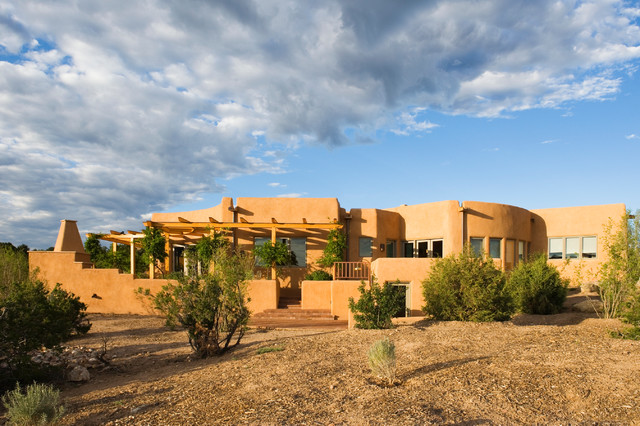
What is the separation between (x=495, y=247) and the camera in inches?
820

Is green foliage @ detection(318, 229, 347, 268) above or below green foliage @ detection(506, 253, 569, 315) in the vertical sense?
above

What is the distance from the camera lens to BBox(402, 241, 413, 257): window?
72.5 ft

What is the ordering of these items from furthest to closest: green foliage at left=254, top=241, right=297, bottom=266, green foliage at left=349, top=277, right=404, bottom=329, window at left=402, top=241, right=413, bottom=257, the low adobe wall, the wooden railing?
window at left=402, top=241, right=413, bottom=257, green foliage at left=254, top=241, right=297, bottom=266, the low adobe wall, the wooden railing, green foliage at left=349, top=277, right=404, bottom=329

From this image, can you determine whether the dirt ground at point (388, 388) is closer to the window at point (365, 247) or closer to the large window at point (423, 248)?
the large window at point (423, 248)

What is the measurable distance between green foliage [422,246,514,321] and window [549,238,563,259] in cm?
1156

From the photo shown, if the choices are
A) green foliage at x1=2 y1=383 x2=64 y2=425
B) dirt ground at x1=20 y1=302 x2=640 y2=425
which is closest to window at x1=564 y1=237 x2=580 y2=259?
dirt ground at x1=20 y1=302 x2=640 y2=425

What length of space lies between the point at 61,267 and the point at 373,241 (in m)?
13.2

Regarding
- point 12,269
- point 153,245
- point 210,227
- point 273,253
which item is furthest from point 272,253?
point 12,269

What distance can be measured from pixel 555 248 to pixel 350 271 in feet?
35.7

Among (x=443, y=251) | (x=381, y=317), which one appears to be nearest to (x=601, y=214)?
(x=443, y=251)

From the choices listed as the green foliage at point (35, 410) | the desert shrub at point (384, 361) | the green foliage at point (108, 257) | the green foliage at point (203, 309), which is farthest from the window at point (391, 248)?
the green foliage at point (35, 410)

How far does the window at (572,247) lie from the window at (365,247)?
9495mm

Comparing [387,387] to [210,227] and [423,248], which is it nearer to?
[210,227]

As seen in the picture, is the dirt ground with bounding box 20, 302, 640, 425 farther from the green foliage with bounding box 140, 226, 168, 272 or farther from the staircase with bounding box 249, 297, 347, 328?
the green foliage with bounding box 140, 226, 168, 272
